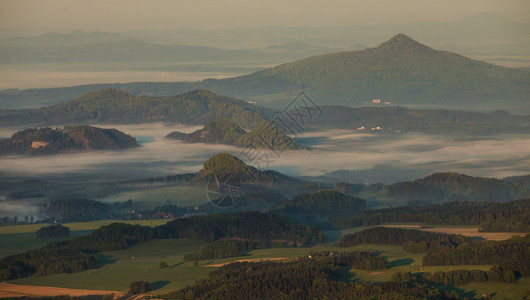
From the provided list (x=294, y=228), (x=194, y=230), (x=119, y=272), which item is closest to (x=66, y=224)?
(x=194, y=230)

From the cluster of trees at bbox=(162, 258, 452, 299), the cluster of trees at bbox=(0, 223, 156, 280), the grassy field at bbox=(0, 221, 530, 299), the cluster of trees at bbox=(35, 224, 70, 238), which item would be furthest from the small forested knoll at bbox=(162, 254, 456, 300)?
the cluster of trees at bbox=(35, 224, 70, 238)

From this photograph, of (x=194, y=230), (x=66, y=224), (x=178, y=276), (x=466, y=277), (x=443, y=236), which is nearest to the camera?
(x=466, y=277)

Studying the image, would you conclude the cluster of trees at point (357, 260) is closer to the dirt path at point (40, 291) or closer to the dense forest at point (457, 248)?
the dense forest at point (457, 248)

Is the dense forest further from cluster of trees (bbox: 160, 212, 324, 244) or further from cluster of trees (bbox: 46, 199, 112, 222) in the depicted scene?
cluster of trees (bbox: 46, 199, 112, 222)

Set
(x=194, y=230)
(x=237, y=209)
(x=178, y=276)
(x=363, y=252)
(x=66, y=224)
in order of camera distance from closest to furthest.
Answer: (x=178, y=276) → (x=363, y=252) → (x=194, y=230) → (x=66, y=224) → (x=237, y=209)

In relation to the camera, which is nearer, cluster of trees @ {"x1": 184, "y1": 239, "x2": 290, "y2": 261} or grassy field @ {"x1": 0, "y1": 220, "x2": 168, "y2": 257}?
A: cluster of trees @ {"x1": 184, "y1": 239, "x2": 290, "y2": 261}

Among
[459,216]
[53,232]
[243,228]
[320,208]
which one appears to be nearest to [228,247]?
[243,228]

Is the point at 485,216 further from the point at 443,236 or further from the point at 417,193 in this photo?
the point at 417,193
